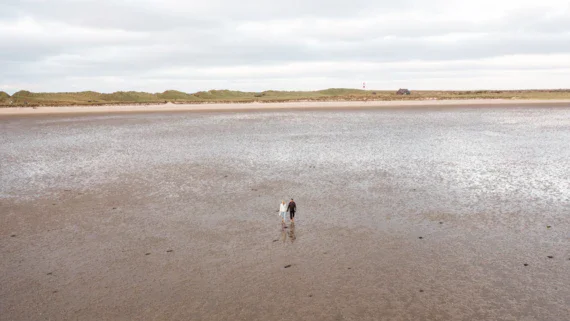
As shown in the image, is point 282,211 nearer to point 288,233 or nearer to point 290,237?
point 288,233

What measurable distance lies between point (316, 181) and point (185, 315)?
1237cm

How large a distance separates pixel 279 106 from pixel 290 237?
7343cm

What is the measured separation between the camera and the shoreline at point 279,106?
3039 inches

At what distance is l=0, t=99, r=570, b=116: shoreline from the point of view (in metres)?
77.2

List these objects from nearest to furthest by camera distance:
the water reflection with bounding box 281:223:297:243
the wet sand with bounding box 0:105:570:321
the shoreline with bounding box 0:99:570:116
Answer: the wet sand with bounding box 0:105:570:321
the water reflection with bounding box 281:223:297:243
the shoreline with bounding box 0:99:570:116

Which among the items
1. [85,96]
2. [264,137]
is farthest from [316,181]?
[85,96]

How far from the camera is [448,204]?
53.9 feet

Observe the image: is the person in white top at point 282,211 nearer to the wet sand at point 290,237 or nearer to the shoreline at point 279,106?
the wet sand at point 290,237

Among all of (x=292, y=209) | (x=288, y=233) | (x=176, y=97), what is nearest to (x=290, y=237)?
(x=288, y=233)

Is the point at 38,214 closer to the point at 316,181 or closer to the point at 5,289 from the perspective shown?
the point at 5,289

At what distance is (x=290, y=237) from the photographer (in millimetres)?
13398

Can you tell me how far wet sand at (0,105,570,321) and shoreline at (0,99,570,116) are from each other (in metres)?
53.6

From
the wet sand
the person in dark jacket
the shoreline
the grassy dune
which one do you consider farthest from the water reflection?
the grassy dune

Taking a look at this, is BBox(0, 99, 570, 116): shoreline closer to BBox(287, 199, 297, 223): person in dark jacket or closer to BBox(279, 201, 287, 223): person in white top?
BBox(279, 201, 287, 223): person in white top
